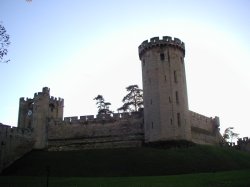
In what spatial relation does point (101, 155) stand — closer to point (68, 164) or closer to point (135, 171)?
point (68, 164)

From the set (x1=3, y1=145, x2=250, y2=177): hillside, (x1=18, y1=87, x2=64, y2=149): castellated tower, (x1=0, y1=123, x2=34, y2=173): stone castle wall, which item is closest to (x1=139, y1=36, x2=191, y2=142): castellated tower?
(x1=3, y1=145, x2=250, y2=177): hillside

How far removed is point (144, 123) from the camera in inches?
1665

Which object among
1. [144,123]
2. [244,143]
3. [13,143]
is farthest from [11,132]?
[244,143]

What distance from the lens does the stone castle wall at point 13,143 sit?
4091 cm

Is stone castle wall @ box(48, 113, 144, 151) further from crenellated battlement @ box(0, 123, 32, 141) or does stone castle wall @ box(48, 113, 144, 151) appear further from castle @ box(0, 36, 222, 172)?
crenellated battlement @ box(0, 123, 32, 141)

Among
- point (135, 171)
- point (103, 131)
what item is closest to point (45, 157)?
point (103, 131)

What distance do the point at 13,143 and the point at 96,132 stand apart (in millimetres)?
10904

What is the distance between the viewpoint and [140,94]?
60188mm

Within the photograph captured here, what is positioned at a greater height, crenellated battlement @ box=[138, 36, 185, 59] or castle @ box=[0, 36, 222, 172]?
crenellated battlement @ box=[138, 36, 185, 59]

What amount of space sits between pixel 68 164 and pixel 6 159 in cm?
1122

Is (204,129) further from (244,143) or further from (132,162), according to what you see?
(132,162)

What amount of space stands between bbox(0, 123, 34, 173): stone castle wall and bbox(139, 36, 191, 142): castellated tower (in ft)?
53.4

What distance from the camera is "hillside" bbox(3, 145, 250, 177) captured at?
29942mm

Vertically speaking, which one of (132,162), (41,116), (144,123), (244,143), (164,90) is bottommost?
(132,162)
